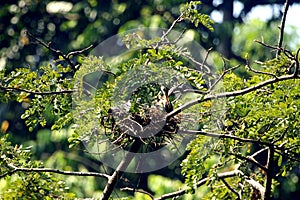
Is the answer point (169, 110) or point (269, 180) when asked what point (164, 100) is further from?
point (269, 180)

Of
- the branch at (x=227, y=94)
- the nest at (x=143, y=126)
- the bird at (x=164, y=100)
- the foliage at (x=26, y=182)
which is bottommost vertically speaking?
the foliage at (x=26, y=182)

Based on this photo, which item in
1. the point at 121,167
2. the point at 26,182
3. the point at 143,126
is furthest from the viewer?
the point at 26,182

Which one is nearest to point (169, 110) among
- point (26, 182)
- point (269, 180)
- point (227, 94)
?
point (227, 94)

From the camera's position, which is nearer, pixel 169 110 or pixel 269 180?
pixel 169 110

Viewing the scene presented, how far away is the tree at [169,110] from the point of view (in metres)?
2.38

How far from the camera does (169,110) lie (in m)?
2.38

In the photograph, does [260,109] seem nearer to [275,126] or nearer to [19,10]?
[275,126]

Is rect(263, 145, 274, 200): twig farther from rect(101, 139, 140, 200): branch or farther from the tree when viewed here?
rect(101, 139, 140, 200): branch

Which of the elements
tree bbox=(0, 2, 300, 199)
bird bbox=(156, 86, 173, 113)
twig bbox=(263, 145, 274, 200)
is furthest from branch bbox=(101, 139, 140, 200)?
twig bbox=(263, 145, 274, 200)

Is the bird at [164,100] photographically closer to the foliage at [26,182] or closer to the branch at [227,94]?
the branch at [227,94]

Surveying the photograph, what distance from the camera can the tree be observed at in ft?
7.81

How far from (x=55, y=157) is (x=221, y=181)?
4.06 metres

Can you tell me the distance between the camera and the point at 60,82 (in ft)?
8.63

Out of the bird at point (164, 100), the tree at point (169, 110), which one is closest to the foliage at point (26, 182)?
the tree at point (169, 110)
